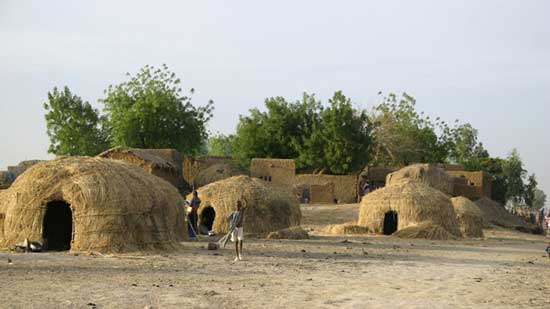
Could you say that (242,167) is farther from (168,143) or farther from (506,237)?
(506,237)

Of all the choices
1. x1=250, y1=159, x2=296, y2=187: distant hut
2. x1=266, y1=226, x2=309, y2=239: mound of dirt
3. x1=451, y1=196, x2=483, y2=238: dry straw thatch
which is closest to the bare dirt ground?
x1=266, y1=226, x2=309, y2=239: mound of dirt

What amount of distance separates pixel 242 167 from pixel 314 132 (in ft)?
15.1

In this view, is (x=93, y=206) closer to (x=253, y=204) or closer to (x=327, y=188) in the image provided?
(x=253, y=204)

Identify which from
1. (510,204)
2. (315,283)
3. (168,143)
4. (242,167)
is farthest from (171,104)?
(315,283)

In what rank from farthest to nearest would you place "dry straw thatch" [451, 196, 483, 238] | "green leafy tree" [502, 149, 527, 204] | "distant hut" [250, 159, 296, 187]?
"green leafy tree" [502, 149, 527, 204], "distant hut" [250, 159, 296, 187], "dry straw thatch" [451, 196, 483, 238]

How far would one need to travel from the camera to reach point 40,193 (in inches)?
719

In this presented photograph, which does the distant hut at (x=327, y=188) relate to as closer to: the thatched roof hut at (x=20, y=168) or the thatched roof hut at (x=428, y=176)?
the thatched roof hut at (x=428, y=176)

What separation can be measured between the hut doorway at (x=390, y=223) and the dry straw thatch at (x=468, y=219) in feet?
7.96

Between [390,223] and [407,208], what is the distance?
2.58 meters

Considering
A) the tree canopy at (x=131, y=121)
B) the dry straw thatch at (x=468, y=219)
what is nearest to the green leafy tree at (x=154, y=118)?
the tree canopy at (x=131, y=121)

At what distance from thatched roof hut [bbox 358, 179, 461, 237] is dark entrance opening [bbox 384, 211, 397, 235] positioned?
0.32 feet

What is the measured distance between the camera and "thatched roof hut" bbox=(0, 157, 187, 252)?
17.8 meters

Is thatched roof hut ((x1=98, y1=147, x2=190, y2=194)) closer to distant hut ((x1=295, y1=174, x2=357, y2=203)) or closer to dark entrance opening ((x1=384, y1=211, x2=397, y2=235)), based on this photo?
distant hut ((x1=295, y1=174, x2=357, y2=203))

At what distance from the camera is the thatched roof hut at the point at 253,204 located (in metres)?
26.5
